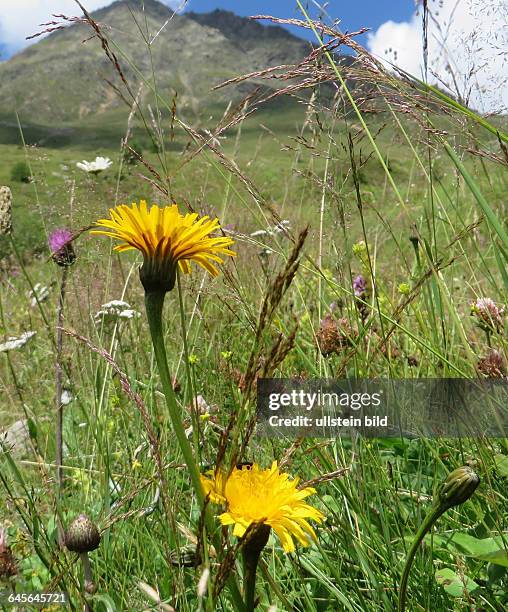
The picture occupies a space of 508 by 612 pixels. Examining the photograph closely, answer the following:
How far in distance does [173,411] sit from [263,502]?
0.15 meters

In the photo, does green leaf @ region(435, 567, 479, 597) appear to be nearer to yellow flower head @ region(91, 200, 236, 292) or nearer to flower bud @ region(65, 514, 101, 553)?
flower bud @ region(65, 514, 101, 553)

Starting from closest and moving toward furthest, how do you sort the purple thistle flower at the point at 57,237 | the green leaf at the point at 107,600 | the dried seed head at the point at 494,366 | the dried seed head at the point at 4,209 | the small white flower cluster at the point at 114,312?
1. the green leaf at the point at 107,600
2. the dried seed head at the point at 4,209
3. the dried seed head at the point at 494,366
4. the purple thistle flower at the point at 57,237
5. the small white flower cluster at the point at 114,312

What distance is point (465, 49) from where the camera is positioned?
1352 millimetres

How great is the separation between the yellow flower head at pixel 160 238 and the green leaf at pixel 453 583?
0.62 meters

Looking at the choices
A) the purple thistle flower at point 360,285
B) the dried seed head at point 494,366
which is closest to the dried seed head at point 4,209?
the dried seed head at point 494,366

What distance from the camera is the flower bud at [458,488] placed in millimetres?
607

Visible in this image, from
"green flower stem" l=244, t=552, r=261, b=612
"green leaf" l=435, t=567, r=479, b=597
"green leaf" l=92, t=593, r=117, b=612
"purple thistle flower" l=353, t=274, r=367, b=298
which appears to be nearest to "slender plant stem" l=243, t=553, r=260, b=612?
"green flower stem" l=244, t=552, r=261, b=612

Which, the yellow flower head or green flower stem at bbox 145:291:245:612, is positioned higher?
the yellow flower head

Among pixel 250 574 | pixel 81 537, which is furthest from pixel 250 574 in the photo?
pixel 81 537

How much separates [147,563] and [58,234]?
36.6 inches

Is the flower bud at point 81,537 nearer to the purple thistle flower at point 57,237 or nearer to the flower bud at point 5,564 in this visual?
the flower bud at point 5,564

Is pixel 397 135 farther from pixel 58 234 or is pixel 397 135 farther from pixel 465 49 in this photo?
pixel 58 234

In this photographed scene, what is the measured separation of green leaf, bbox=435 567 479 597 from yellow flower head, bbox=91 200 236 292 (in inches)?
24.3

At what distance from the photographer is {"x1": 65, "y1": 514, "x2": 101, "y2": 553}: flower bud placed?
30.7 inches
